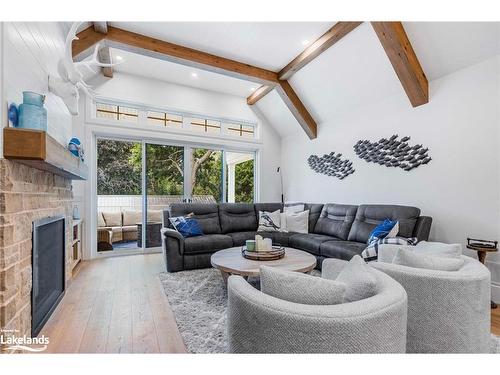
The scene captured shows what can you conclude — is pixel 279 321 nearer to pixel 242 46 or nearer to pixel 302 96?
pixel 242 46

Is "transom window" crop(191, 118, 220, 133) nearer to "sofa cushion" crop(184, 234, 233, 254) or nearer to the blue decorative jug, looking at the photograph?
"sofa cushion" crop(184, 234, 233, 254)

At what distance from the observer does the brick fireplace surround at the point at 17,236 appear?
153 cm

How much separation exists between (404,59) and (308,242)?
101 inches

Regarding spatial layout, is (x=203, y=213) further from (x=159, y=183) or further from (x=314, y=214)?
(x=314, y=214)

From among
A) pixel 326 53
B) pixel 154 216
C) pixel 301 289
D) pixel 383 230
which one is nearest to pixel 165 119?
pixel 154 216

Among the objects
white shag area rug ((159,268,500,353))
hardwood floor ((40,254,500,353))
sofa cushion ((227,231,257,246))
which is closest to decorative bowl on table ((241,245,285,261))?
white shag area rug ((159,268,500,353))

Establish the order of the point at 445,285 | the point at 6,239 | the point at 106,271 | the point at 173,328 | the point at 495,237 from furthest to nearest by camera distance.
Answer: the point at 106,271, the point at 495,237, the point at 173,328, the point at 6,239, the point at 445,285

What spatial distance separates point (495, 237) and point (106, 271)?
469 cm

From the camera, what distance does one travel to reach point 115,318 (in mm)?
2240

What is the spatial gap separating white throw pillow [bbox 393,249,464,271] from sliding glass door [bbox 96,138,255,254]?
394cm

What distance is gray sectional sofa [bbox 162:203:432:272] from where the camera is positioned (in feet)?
10.2

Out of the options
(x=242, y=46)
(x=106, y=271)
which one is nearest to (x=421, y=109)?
(x=242, y=46)

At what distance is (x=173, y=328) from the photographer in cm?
208

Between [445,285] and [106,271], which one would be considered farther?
[106,271]
